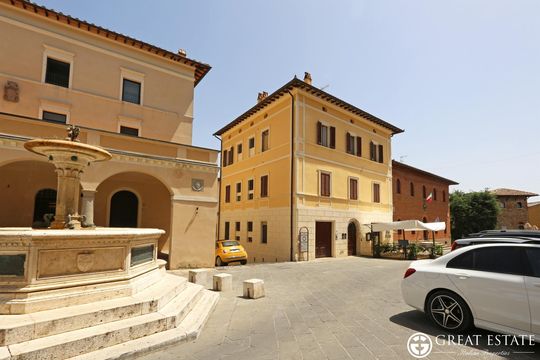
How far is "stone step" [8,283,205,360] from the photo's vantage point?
3796mm

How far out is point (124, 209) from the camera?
14.8m

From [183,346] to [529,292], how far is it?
5059 millimetres

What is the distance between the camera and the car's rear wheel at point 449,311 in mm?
4902

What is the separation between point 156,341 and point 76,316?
1.21 metres

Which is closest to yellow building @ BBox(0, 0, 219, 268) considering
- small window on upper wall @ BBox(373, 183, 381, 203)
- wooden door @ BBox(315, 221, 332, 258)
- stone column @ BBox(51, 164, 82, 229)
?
stone column @ BBox(51, 164, 82, 229)

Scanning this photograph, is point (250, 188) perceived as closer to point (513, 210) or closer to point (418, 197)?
point (418, 197)

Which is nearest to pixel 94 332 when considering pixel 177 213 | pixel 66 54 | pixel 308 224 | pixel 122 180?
pixel 177 213

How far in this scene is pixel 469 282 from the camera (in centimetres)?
484

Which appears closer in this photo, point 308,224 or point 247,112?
point 308,224

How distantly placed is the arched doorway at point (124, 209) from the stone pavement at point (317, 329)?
326 inches

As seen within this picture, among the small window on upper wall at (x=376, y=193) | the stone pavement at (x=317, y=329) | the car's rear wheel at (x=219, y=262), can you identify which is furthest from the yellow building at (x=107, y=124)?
the small window on upper wall at (x=376, y=193)

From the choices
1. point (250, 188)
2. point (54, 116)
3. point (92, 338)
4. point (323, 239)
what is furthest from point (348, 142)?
point (92, 338)

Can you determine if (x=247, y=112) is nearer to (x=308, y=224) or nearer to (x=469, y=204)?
(x=308, y=224)

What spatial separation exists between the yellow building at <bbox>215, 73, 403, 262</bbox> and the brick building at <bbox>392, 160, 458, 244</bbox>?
250cm
